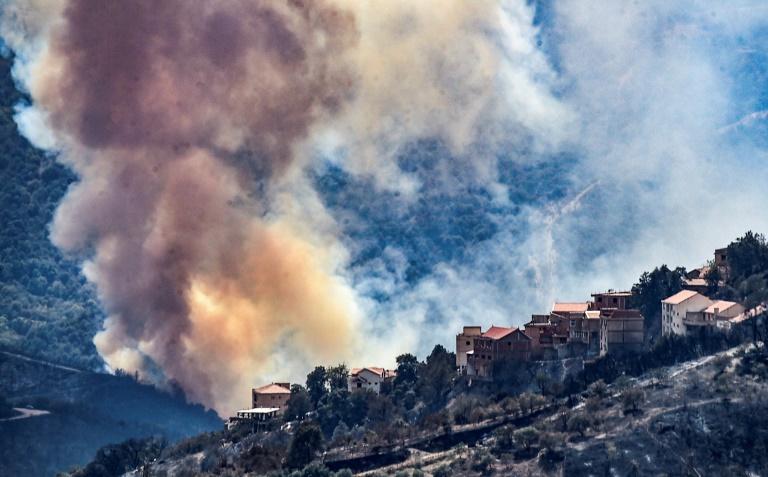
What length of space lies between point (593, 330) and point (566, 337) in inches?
109

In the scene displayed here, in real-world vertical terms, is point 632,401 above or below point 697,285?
below

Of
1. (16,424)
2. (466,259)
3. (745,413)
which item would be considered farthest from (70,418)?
(745,413)

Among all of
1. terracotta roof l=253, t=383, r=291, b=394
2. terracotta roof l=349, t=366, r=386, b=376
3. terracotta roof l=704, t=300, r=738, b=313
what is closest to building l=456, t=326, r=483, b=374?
terracotta roof l=349, t=366, r=386, b=376

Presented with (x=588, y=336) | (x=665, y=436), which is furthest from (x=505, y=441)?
(x=588, y=336)

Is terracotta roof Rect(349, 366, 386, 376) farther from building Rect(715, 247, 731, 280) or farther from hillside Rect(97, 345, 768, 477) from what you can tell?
→ building Rect(715, 247, 731, 280)

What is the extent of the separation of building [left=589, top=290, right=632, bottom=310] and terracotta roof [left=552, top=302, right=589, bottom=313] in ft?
2.95

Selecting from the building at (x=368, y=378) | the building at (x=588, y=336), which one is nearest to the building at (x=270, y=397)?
the building at (x=368, y=378)

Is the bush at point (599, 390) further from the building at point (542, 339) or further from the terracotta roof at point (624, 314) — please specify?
the building at point (542, 339)

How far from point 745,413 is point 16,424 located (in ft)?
336

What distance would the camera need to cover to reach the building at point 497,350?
474 feet

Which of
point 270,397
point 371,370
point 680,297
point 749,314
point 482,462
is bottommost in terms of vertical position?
point 482,462

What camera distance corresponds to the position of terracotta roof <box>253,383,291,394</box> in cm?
16146

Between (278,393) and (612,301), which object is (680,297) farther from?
(278,393)

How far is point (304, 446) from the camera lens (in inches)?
5315
